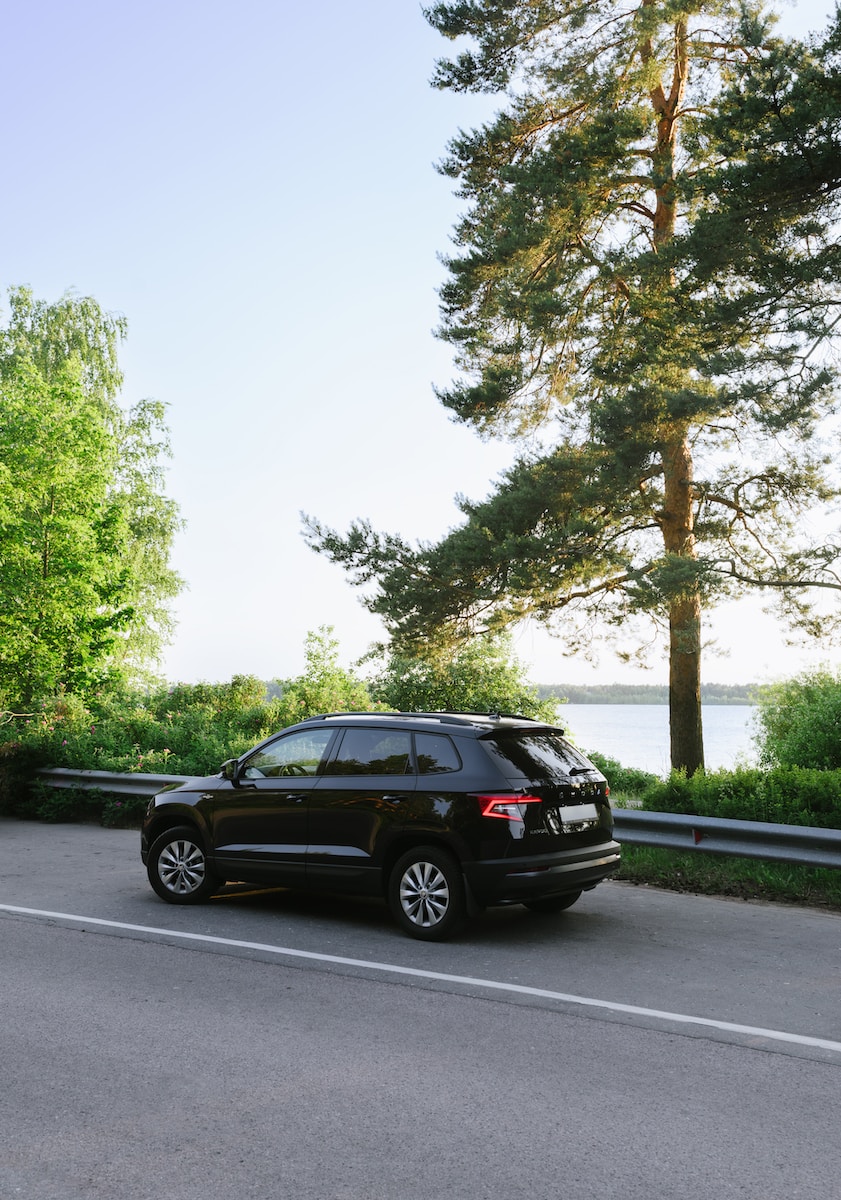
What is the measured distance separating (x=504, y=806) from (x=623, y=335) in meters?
13.3

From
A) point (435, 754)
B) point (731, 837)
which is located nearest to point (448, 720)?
point (435, 754)

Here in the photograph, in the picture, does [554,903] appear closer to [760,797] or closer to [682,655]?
[760,797]

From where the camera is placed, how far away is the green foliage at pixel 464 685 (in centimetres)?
2400

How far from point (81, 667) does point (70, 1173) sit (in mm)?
22510

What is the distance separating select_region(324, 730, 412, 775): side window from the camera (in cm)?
855

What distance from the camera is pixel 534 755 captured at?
8375mm

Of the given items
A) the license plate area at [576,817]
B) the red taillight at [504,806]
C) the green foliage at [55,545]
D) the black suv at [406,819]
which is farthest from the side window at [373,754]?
the green foliage at [55,545]

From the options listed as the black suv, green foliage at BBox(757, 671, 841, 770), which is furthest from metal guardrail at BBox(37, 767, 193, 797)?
green foliage at BBox(757, 671, 841, 770)

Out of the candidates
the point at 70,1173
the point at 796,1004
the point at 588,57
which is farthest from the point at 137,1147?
the point at 588,57

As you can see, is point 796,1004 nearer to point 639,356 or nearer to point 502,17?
point 639,356

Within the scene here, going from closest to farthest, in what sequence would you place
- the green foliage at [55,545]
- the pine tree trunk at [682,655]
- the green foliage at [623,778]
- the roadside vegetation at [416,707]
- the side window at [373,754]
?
the side window at [373,754] < the roadside vegetation at [416,707] < the green foliage at [623,778] < the pine tree trunk at [682,655] < the green foliage at [55,545]

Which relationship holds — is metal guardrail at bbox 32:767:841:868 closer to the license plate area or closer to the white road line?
the license plate area

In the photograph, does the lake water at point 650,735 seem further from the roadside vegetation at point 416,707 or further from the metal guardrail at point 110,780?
the metal guardrail at point 110,780

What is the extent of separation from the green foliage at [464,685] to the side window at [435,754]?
1501 cm
